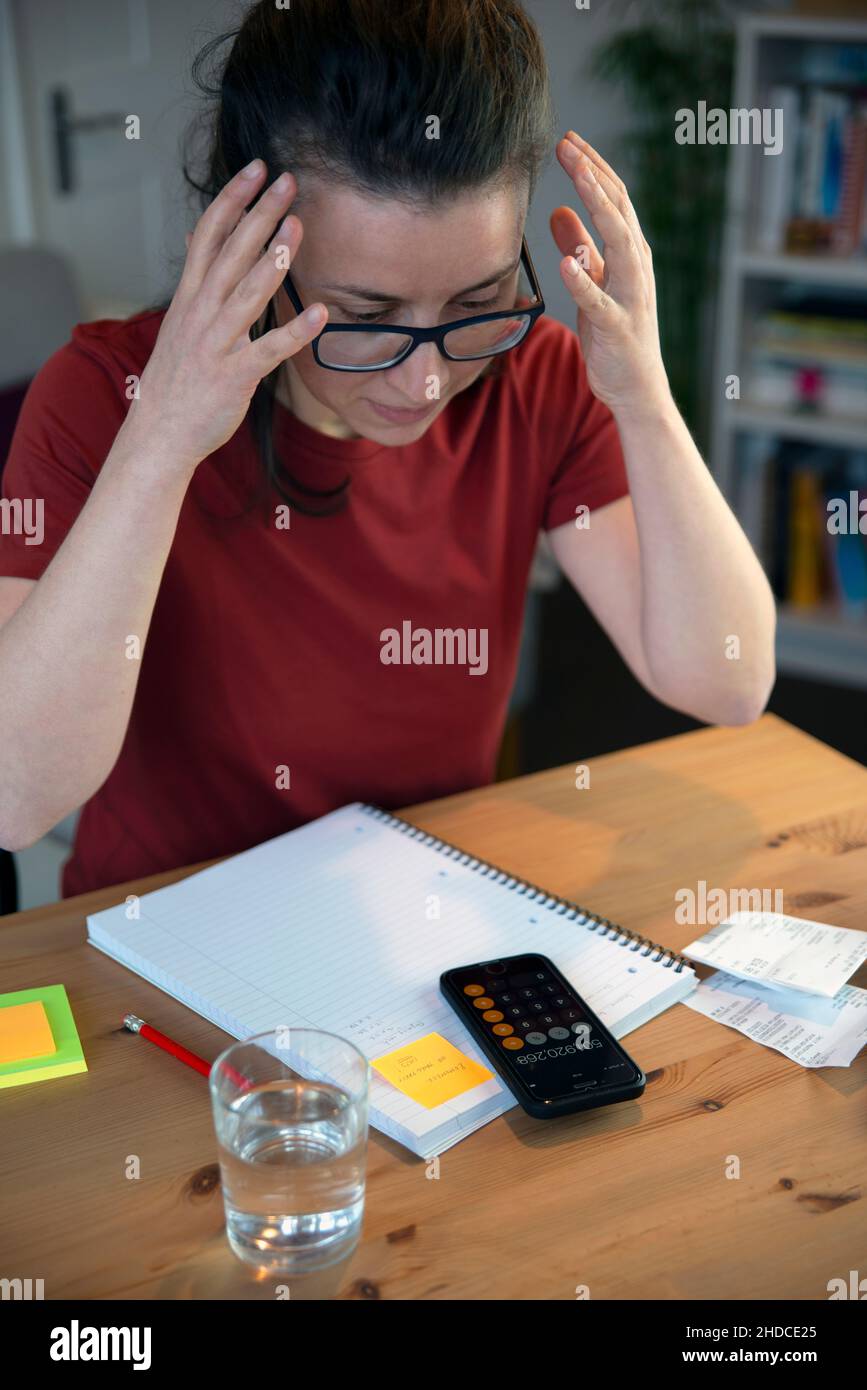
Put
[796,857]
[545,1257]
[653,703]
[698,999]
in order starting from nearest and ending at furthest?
[545,1257]
[698,999]
[796,857]
[653,703]

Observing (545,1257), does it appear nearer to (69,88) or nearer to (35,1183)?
(35,1183)

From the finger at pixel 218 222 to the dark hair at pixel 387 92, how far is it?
41mm

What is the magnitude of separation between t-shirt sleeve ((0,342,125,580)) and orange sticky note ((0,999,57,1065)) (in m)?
0.34

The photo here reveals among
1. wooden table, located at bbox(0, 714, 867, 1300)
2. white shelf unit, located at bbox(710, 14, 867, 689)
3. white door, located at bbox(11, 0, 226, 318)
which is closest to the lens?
wooden table, located at bbox(0, 714, 867, 1300)

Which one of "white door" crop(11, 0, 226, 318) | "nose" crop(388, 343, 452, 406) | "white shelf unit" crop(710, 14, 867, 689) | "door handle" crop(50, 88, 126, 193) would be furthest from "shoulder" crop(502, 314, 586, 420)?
"door handle" crop(50, 88, 126, 193)

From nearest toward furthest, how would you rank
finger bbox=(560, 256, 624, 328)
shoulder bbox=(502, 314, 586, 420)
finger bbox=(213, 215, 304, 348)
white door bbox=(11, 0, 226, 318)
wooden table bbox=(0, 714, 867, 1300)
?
wooden table bbox=(0, 714, 867, 1300) < finger bbox=(213, 215, 304, 348) < finger bbox=(560, 256, 624, 328) < shoulder bbox=(502, 314, 586, 420) < white door bbox=(11, 0, 226, 318)

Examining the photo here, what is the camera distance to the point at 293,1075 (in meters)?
0.83

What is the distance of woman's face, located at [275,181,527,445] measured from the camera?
39.7 inches

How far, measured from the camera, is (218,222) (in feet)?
3.25

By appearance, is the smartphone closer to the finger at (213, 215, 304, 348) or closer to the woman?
the woman

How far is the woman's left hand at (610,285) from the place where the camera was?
1110 millimetres

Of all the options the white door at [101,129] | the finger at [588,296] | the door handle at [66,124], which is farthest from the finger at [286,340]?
the door handle at [66,124]

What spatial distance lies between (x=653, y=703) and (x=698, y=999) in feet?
6.80

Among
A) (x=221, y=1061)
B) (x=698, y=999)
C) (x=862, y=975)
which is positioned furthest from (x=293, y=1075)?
(x=862, y=975)
